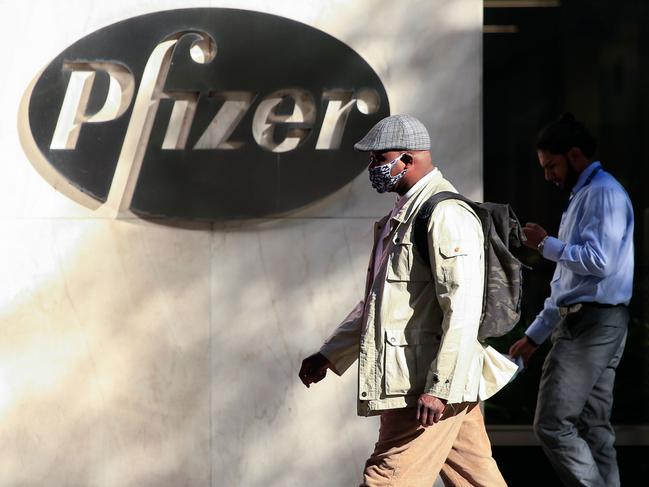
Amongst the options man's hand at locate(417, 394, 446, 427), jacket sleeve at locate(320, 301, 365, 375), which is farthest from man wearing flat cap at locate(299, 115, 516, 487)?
jacket sleeve at locate(320, 301, 365, 375)

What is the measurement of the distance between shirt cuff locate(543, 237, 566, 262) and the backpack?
0.97 meters

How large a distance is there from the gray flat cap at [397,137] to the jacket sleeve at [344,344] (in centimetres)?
70

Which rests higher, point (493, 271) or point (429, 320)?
point (493, 271)

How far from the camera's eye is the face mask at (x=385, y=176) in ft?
15.9

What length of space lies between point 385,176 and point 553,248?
4.00 feet

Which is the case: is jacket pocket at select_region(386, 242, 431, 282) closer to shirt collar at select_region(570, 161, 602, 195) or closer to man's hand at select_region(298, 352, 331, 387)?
man's hand at select_region(298, 352, 331, 387)

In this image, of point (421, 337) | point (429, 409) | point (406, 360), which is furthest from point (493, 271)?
point (429, 409)

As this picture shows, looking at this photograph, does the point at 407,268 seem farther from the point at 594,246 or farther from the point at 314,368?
the point at 594,246

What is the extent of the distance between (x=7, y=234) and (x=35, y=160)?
417mm

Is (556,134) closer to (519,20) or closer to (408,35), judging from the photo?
(408,35)

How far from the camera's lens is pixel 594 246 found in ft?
18.9

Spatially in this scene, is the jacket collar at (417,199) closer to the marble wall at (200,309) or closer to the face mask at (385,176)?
the face mask at (385,176)

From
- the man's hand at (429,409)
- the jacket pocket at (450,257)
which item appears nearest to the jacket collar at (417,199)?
the jacket pocket at (450,257)

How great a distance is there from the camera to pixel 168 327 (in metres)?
6.40
